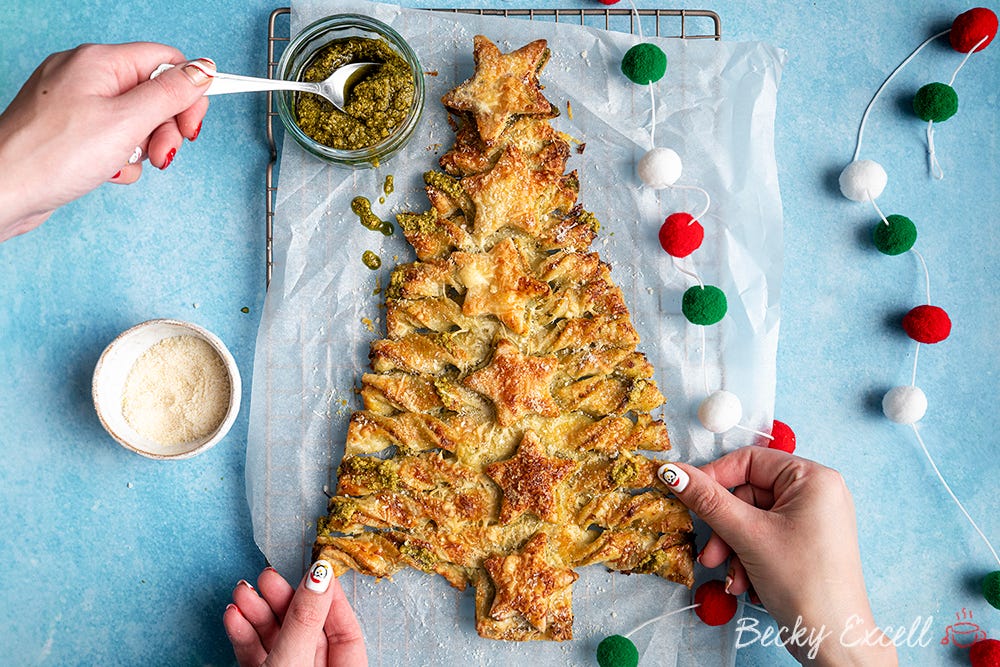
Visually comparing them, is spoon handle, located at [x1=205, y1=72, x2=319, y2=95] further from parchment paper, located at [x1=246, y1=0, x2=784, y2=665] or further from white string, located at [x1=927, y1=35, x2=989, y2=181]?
white string, located at [x1=927, y1=35, x2=989, y2=181]

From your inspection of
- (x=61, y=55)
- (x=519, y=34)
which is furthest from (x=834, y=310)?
(x=61, y=55)

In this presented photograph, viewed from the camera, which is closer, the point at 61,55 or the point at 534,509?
the point at 61,55

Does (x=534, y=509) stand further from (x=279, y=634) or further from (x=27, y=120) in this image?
(x=27, y=120)

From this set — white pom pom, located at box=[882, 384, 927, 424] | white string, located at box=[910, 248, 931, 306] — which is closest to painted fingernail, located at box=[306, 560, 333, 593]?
white pom pom, located at box=[882, 384, 927, 424]

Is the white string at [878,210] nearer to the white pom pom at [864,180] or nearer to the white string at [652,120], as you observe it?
the white pom pom at [864,180]

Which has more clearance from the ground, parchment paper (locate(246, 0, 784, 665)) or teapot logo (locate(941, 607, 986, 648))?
parchment paper (locate(246, 0, 784, 665))

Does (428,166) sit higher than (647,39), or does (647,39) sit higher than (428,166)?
(647,39)

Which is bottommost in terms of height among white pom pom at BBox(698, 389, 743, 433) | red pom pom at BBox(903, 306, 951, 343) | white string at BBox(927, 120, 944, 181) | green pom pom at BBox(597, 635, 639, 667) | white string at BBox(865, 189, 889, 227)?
green pom pom at BBox(597, 635, 639, 667)

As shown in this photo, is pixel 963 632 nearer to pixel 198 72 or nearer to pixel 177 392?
pixel 177 392
